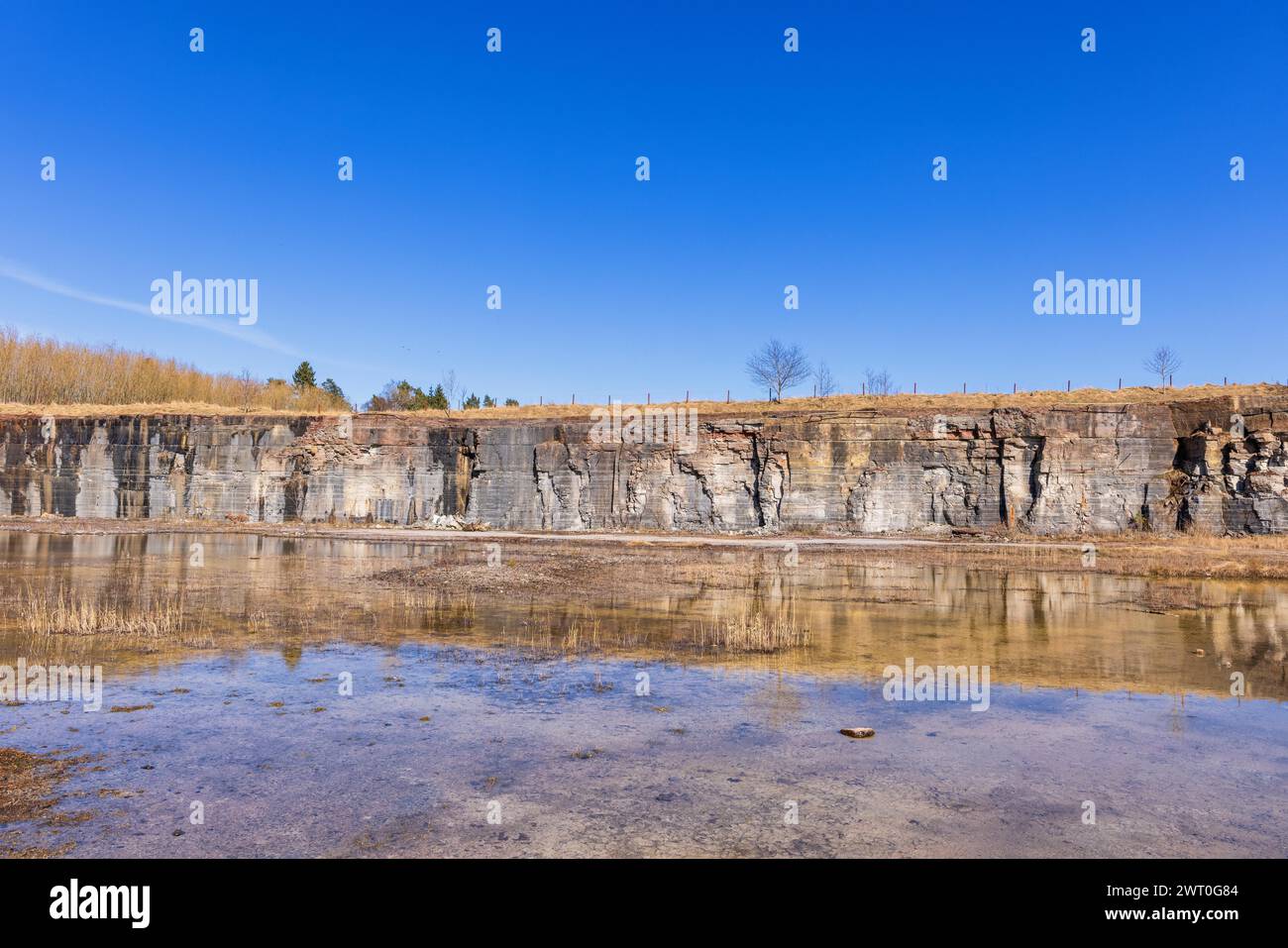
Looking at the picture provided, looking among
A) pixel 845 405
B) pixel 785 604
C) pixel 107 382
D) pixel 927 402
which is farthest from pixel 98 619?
pixel 107 382

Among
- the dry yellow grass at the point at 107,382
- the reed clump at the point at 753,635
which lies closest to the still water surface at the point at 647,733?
the reed clump at the point at 753,635

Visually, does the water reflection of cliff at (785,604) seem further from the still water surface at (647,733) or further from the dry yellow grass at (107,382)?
the dry yellow grass at (107,382)

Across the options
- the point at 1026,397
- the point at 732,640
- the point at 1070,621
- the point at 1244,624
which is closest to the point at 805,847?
the point at 732,640

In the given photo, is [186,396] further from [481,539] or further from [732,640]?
[732,640]

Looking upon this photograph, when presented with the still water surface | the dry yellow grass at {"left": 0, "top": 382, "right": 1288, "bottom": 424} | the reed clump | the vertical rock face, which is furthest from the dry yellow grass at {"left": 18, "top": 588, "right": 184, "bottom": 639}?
the dry yellow grass at {"left": 0, "top": 382, "right": 1288, "bottom": 424}

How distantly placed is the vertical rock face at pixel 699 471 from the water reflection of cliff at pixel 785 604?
15183 mm

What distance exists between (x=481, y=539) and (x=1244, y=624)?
28.2 metres

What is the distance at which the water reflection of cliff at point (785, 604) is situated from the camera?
12.0 meters

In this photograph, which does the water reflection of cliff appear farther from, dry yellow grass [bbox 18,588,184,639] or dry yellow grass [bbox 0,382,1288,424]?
dry yellow grass [bbox 0,382,1288,424]

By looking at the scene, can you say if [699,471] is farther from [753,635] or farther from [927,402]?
[753,635]

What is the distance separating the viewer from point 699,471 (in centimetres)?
4372

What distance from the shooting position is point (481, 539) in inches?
1426

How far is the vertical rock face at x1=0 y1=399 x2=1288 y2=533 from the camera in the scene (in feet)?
125

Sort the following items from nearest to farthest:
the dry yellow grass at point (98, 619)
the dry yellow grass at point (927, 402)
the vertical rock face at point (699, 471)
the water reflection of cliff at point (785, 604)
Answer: the water reflection of cliff at point (785, 604), the dry yellow grass at point (98, 619), the vertical rock face at point (699, 471), the dry yellow grass at point (927, 402)
